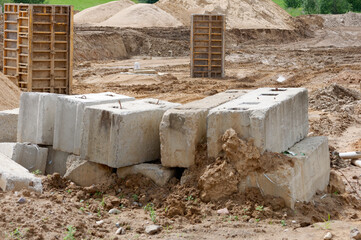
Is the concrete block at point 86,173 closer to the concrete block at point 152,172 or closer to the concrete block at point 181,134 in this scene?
the concrete block at point 152,172

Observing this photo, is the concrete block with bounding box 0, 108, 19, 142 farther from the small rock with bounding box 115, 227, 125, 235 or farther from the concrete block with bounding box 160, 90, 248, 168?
the small rock with bounding box 115, 227, 125, 235

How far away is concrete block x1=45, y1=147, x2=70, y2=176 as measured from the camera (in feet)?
29.4

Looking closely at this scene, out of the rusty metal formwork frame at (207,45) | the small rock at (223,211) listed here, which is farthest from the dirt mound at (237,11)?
the small rock at (223,211)

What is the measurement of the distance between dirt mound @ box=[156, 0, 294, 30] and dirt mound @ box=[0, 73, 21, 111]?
104ft

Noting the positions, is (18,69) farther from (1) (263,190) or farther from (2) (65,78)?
(1) (263,190)

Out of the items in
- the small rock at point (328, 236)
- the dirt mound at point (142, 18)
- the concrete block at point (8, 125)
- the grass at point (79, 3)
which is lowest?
the small rock at point (328, 236)

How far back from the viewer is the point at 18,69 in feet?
57.4

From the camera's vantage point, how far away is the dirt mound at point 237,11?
47.8 metres

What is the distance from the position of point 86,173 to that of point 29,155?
3.79 feet

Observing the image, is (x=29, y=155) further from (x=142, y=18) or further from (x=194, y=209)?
(x=142, y=18)

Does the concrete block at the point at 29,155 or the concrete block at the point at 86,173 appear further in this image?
the concrete block at the point at 29,155

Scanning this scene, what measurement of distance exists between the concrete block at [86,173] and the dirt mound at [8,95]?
5.76 m

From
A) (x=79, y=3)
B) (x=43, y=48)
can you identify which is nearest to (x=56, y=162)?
(x=43, y=48)

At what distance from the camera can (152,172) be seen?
8.00 meters
